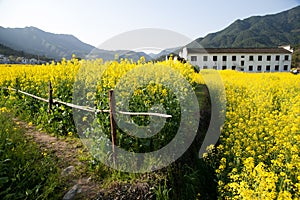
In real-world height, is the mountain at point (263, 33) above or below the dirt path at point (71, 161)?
above

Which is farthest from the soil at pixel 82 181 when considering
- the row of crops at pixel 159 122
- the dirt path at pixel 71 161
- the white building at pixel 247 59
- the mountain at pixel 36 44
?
the mountain at pixel 36 44

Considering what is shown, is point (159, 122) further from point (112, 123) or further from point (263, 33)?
point (263, 33)

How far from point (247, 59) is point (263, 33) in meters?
99.8

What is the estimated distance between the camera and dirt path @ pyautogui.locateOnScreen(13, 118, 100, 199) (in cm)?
281

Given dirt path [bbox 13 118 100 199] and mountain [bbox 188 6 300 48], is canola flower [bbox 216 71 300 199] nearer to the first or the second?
dirt path [bbox 13 118 100 199]

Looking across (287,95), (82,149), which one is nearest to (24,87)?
(82,149)

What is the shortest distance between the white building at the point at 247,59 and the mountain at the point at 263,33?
52.8 metres

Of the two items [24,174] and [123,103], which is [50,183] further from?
[123,103]

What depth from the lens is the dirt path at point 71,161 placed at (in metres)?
2.81

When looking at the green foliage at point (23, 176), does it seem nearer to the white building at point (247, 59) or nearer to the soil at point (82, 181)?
the soil at point (82, 181)

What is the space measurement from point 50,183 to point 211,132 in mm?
3869

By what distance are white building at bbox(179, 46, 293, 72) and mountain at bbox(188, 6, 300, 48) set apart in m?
52.8

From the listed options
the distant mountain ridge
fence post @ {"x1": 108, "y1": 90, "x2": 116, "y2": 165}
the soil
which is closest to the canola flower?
the soil

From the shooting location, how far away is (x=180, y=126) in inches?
156
